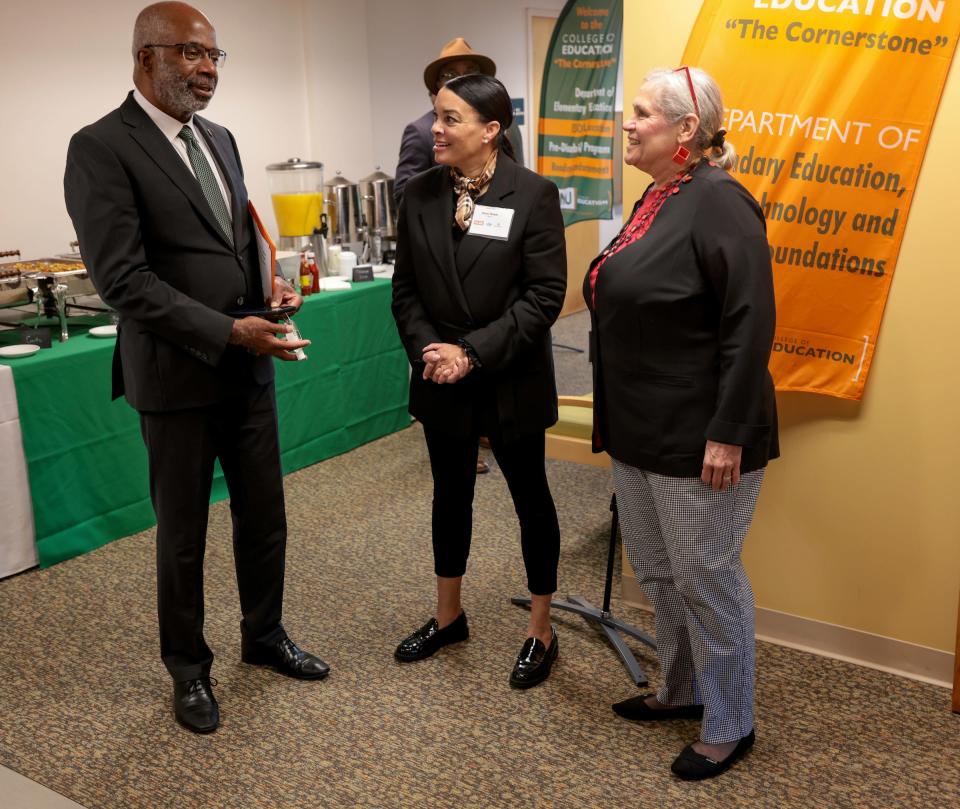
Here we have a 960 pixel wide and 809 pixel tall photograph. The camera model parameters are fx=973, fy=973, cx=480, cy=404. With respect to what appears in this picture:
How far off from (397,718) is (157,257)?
4.08ft

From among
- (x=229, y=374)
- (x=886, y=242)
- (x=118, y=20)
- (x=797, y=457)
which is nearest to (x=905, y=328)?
(x=886, y=242)

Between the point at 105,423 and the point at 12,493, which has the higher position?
the point at 105,423

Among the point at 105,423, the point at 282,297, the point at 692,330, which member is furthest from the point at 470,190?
the point at 105,423

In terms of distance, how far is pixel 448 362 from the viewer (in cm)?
226

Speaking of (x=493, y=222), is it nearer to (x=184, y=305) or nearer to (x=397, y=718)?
(x=184, y=305)

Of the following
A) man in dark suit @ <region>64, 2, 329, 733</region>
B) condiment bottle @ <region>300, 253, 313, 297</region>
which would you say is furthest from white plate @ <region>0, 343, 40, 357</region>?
condiment bottle @ <region>300, 253, 313, 297</region>

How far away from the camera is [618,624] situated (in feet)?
9.15

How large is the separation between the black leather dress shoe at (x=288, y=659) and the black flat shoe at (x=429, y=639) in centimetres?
22

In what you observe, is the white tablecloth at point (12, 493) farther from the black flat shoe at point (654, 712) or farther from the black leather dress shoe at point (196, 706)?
the black flat shoe at point (654, 712)

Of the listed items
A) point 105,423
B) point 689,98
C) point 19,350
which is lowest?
point 105,423

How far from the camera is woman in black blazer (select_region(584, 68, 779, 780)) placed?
189 cm

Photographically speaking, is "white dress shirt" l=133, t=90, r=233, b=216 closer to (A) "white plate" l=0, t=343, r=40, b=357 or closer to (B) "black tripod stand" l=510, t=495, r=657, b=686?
(B) "black tripod stand" l=510, t=495, r=657, b=686

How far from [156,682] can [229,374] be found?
0.90 m

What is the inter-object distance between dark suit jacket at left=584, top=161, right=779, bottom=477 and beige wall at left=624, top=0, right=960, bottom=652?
534 mm
